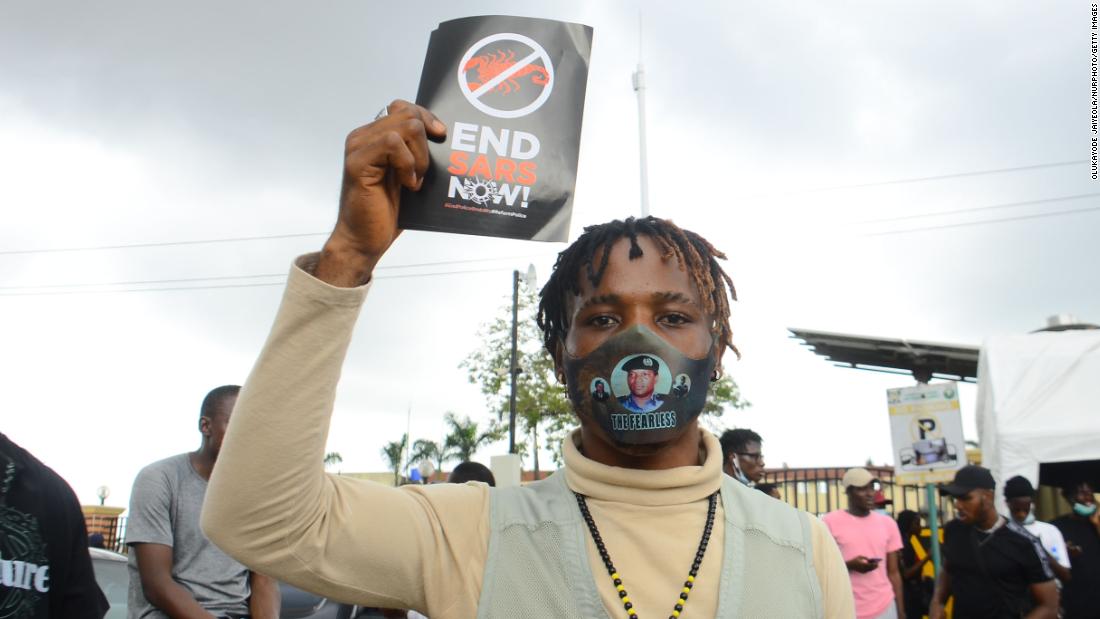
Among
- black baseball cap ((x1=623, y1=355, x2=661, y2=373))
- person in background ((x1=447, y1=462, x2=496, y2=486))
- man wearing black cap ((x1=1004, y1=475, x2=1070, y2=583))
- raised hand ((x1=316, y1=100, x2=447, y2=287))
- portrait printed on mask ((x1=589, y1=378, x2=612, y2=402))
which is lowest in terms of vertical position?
man wearing black cap ((x1=1004, y1=475, x2=1070, y2=583))

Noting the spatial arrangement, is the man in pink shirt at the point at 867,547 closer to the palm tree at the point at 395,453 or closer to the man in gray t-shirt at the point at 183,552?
the man in gray t-shirt at the point at 183,552

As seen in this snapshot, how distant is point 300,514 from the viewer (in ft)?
4.88

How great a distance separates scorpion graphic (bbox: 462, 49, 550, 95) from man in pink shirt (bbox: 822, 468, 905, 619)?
6231mm

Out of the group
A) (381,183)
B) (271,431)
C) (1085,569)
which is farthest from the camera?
(1085,569)

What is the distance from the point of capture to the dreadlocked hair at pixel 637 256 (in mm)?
2008

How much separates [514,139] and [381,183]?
1.72 ft

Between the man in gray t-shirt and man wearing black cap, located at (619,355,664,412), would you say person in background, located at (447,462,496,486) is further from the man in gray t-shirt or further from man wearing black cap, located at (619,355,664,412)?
man wearing black cap, located at (619,355,664,412)

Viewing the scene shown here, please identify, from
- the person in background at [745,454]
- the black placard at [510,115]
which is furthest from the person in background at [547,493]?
the person in background at [745,454]

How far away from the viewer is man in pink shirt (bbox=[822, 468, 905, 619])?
732 centimetres

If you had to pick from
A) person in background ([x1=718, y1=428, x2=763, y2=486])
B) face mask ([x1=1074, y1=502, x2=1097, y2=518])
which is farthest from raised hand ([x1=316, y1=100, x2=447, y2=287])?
face mask ([x1=1074, y1=502, x2=1097, y2=518])

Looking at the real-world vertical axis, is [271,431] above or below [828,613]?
above

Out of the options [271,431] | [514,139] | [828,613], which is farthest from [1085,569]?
[271,431]

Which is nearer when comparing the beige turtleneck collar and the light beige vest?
the light beige vest

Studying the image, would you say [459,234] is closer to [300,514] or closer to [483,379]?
[300,514]
